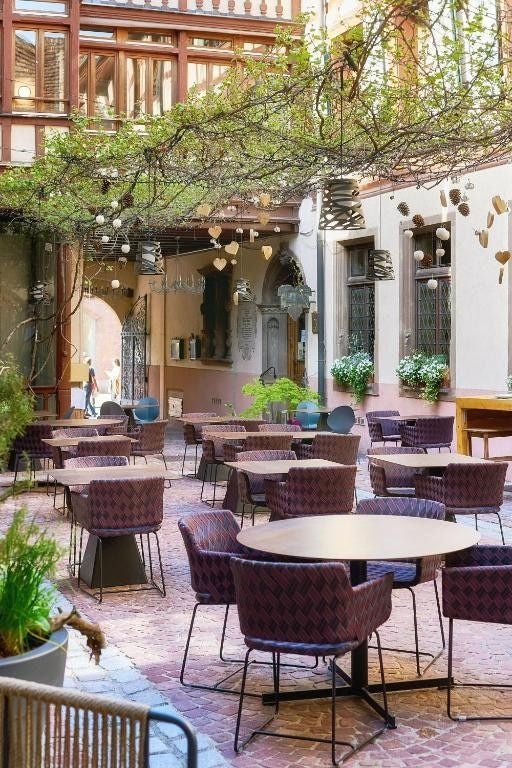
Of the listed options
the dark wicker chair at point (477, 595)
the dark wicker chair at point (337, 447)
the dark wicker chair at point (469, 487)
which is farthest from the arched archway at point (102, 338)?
the dark wicker chair at point (477, 595)

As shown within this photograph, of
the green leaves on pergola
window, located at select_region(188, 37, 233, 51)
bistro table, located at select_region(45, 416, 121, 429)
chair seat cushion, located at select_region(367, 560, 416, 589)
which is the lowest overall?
chair seat cushion, located at select_region(367, 560, 416, 589)

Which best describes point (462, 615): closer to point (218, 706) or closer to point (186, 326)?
point (218, 706)

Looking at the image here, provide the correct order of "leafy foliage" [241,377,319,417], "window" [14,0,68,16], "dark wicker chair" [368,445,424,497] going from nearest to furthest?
"dark wicker chair" [368,445,424,497] → "leafy foliage" [241,377,319,417] → "window" [14,0,68,16]

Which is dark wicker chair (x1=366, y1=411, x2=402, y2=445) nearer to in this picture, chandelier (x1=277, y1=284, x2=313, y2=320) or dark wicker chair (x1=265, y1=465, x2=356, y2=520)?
chandelier (x1=277, y1=284, x2=313, y2=320)

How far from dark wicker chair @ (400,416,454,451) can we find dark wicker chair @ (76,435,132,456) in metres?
3.82

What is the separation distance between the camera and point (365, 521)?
5.41 m

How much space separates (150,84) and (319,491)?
10.6m

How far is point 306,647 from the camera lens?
4227 mm

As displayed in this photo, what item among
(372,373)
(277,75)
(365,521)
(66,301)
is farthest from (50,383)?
(365,521)

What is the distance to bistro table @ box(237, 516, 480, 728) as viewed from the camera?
457 centimetres

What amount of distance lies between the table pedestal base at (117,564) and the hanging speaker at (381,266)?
790 centimetres

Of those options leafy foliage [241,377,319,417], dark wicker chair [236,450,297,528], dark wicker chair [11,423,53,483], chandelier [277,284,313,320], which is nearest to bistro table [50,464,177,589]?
dark wicker chair [236,450,297,528]

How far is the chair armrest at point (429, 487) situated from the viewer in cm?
779

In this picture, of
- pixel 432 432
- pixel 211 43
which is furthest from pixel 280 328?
pixel 432 432
